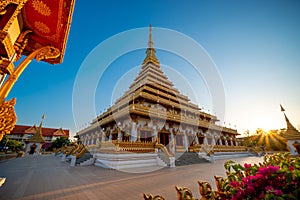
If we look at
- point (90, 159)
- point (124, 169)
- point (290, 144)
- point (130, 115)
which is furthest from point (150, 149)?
point (290, 144)

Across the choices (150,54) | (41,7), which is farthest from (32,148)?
(41,7)

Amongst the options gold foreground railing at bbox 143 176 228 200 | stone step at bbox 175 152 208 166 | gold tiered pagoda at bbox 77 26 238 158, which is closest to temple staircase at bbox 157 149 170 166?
gold tiered pagoda at bbox 77 26 238 158

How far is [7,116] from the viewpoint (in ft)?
6.46

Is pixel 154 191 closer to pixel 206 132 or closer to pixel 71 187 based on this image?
pixel 71 187

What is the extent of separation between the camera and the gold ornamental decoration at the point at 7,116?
189 centimetres

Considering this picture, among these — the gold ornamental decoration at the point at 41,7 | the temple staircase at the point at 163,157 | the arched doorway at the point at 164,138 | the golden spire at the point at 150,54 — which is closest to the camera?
the gold ornamental decoration at the point at 41,7

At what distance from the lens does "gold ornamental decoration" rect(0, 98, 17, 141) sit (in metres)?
1.89

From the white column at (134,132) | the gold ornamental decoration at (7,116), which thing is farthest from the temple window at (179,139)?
the gold ornamental decoration at (7,116)

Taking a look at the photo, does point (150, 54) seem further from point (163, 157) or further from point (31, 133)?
point (31, 133)

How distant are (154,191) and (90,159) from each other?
8961 mm

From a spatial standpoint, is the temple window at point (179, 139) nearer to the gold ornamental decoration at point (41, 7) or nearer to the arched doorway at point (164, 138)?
the arched doorway at point (164, 138)

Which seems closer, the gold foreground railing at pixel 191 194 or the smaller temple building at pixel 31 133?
the gold foreground railing at pixel 191 194

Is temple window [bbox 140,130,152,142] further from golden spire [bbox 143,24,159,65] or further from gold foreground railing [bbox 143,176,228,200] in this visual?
golden spire [bbox 143,24,159,65]

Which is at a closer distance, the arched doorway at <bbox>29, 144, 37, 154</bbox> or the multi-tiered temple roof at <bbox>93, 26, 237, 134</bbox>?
the multi-tiered temple roof at <bbox>93, 26, 237, 134</bbox>
